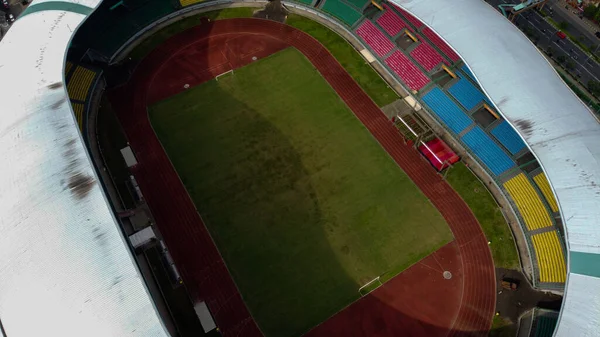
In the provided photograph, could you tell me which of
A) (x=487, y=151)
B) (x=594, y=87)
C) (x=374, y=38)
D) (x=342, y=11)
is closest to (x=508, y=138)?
(x=487, y=151)

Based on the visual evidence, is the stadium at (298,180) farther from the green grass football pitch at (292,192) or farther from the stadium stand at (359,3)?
the stadium stand at (359,3)

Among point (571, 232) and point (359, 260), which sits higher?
point (359, 260)

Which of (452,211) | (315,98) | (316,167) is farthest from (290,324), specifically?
(315,98)

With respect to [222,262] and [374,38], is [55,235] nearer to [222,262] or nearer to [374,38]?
[222,262]

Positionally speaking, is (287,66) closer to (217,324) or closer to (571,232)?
(217,324)

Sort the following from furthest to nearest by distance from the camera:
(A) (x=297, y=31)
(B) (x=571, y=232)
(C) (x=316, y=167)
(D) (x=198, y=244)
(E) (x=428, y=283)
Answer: (A) (x=297, y=31), (C) (x=316, y=167), (D) (x=198, y=244), (E) (x=428, y=283), (B) (x=571, y=232)

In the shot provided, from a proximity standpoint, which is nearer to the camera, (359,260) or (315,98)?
(359,260)

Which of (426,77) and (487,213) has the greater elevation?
(426,77)

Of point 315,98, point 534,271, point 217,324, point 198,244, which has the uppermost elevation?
point 315,98
